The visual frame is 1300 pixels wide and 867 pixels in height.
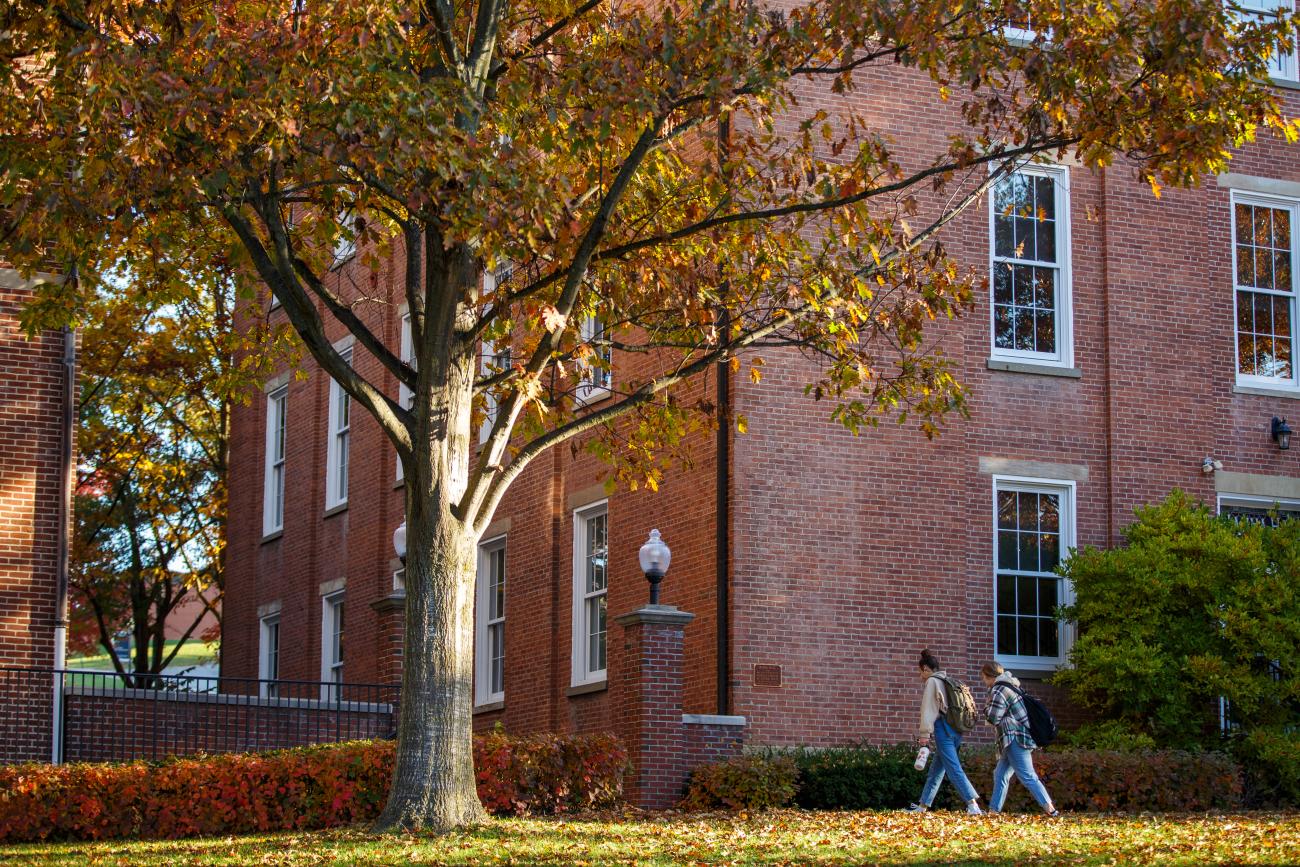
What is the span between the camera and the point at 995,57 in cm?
1333

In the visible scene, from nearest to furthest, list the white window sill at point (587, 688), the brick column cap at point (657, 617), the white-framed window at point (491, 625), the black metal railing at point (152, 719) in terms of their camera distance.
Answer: the brick column cap at point (657, 617), the black metal railing at point (152, 719), the white window sill at point (587, 688), the white-framed window at point (491, 625)

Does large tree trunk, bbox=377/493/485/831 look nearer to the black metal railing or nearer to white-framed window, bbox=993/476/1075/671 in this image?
the black metal railing

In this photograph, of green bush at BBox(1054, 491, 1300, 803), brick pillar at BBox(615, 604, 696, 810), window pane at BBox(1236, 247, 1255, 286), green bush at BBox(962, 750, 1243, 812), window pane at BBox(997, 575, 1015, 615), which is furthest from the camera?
window pane at BBox(1236, 247, 1255, 286)

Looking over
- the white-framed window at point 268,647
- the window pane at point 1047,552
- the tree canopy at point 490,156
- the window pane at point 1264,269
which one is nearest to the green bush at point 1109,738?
the window pane at point 1047,552

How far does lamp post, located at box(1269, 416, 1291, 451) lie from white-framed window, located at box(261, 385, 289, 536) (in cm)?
1743

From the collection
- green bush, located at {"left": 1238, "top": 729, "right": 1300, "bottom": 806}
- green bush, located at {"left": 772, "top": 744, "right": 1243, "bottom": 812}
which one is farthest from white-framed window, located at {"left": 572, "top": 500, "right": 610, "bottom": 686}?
green bush, located at {"left": 1238, "top": 729, "right": 1300, "bottom": 806}

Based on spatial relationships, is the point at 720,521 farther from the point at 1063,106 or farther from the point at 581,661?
the point at 1063,106

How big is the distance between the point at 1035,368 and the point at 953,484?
78.6 inches

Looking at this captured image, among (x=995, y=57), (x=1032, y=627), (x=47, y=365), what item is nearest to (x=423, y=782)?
(x=995, y=57)

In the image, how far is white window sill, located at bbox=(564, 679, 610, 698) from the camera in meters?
21.4

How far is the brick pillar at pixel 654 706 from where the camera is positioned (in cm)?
1769

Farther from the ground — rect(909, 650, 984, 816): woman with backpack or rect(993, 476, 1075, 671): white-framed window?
rect(993, 476, 1075, 671): white-framed window

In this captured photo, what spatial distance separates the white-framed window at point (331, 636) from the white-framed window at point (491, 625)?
14.2ft

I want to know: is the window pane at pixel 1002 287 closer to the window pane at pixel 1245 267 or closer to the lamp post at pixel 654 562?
the window pane at pixel 1245 267
